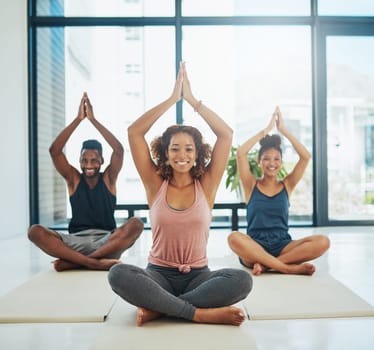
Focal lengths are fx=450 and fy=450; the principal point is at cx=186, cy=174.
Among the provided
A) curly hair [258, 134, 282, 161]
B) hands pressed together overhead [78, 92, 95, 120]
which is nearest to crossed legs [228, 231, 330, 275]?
curly hair [258, 134, 282, 161]

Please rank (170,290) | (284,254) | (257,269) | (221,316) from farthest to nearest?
(284,254)
(257,269)
(170,290)
(221,316)

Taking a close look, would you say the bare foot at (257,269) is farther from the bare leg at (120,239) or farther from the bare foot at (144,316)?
the bare foot at (144,316)

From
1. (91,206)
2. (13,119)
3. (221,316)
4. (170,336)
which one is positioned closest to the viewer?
(170,336)

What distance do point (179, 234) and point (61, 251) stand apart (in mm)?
1100

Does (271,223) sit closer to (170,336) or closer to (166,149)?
(166,149)

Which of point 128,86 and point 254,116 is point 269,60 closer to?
point 254,116

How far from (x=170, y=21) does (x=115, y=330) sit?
407cm

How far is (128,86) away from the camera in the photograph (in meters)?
5.14

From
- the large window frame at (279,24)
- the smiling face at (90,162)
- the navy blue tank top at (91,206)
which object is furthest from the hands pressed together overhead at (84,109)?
the large window frame at (279,24)

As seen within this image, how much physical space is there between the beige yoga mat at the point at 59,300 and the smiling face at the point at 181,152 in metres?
0.68

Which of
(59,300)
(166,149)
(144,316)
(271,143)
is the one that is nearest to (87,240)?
(59,300)

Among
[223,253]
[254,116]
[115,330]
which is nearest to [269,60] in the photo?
[254,116]

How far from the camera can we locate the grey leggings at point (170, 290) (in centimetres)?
167

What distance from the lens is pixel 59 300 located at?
204 centimetres
